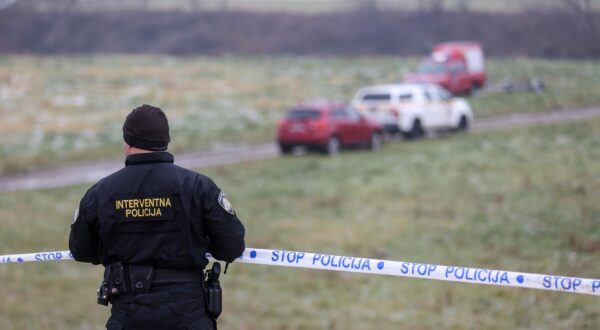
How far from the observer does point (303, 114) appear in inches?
1058

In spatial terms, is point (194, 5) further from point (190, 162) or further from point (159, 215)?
point (159, 215)

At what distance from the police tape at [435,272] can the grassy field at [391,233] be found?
15.7 feet

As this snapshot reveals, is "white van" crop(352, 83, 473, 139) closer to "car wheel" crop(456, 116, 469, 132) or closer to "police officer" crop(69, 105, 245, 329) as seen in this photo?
"car wheel" crop(456, 116, 469, 132)

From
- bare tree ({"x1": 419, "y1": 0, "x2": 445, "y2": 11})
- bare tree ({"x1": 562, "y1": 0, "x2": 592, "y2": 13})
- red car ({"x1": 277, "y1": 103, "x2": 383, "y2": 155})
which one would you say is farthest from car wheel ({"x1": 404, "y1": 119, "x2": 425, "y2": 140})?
bare tree ({"x1": 562, "y1": 0, "x2": 592, "y2": 13})

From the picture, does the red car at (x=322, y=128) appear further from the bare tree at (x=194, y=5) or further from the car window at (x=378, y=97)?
the bare tree at (x=194, y=5)

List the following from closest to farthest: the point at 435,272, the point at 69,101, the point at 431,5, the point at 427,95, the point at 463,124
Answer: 1. the point at 435,272
2. the point at 427,95
3. the point at 463,124
4. the point at 431,5
5. the point at 69,101

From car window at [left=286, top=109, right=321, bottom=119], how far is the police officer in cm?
2196

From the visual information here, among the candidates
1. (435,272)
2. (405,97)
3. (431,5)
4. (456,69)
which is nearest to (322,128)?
(405,97)

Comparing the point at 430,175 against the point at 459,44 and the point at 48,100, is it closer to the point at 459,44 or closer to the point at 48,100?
the point at 459,44

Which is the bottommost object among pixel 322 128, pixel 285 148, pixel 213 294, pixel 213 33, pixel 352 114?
pixel 213 33

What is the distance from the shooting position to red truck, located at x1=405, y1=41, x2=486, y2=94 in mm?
39438

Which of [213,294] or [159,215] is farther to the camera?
[213,294]

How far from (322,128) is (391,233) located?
10258 mm

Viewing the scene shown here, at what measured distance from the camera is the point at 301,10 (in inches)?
3004
